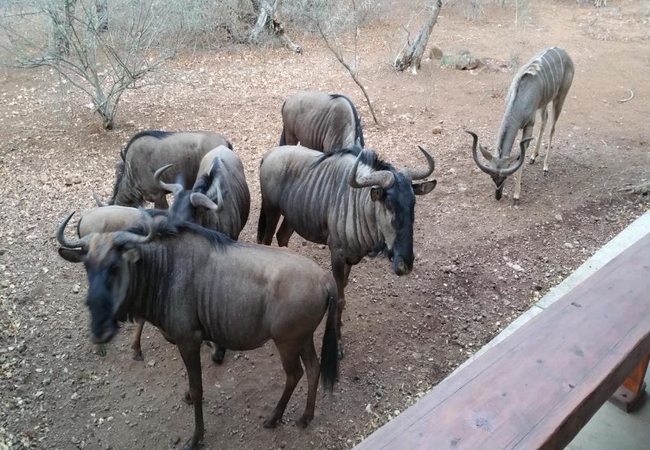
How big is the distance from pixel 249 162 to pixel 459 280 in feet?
11.3

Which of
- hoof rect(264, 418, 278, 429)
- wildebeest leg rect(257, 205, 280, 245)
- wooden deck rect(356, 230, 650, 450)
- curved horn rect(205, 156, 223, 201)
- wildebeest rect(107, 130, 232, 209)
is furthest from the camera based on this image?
wildebeest rect(107, 130, 232, 209)

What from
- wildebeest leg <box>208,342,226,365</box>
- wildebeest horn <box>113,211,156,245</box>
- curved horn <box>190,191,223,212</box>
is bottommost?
wildebeest leg <box>208,342,226,365</box>

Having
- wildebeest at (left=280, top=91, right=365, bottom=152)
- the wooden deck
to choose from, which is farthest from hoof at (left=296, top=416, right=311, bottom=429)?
wildebeest at (left=280, top=91, right=365, bottom=152)

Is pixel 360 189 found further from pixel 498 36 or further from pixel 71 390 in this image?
pixel 498 36

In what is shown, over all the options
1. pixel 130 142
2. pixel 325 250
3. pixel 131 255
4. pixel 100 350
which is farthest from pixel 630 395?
pixel 130 142

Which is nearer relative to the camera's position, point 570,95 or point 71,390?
point 71,390

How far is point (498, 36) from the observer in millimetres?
13039

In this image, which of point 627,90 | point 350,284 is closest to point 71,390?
point 350,284

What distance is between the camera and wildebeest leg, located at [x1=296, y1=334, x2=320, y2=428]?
3.70 meters

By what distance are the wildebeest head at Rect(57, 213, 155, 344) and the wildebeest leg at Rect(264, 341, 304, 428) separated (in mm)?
1068

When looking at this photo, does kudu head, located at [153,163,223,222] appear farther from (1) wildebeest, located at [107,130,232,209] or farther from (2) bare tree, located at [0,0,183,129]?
(2) bare tree, located at [0,0,183,129]

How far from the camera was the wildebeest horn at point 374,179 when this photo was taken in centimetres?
391

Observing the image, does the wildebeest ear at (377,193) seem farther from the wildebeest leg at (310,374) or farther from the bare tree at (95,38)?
the bare tree at (95,38)

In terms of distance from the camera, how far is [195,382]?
3.63m
